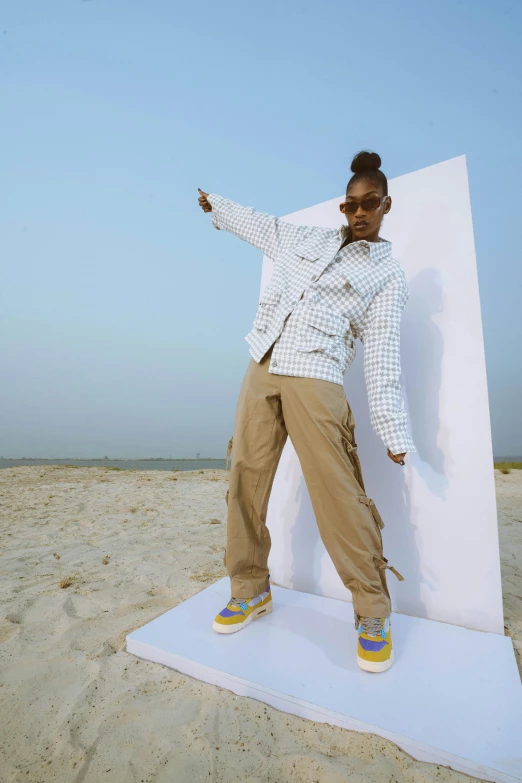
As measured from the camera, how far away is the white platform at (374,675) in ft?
4.04

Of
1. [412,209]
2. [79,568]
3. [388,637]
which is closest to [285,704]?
[388,637]

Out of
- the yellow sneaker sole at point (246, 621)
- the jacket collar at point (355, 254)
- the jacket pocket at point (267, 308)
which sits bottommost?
the yellow sneaker sole at point (246, 621)

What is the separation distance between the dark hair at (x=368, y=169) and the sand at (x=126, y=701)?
6.22ft

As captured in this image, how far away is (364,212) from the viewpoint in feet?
5.77

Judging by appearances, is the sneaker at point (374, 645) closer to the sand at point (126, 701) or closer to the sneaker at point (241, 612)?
the sand at point (126, 701)

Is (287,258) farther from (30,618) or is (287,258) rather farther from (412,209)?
(30,618)

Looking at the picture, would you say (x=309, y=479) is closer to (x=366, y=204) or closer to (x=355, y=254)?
(x=355, y=254)

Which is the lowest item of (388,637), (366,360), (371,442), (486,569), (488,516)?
(388,637)

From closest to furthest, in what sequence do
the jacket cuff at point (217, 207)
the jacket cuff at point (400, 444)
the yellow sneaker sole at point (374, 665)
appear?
the yellow sneaker sole at point (374, 665), the jacket cuff at point (400, 444), the jacket cuff at point (217, 207)

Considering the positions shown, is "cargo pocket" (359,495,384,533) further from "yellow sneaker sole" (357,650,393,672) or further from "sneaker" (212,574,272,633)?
"sneaker" (212,574,272,633)

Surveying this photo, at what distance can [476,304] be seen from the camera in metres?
2.01

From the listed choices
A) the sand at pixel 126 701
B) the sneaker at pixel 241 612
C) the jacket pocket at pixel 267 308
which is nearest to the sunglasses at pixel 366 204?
the jacket pocket at pixel 267 308

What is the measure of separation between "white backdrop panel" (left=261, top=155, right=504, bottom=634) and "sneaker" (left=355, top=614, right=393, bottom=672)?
0.51 meters

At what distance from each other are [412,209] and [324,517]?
1575 mm
